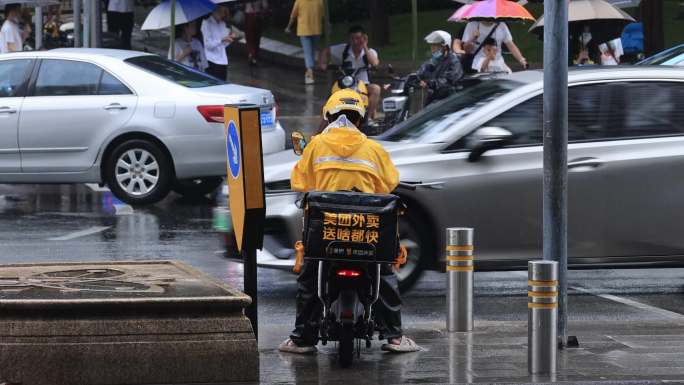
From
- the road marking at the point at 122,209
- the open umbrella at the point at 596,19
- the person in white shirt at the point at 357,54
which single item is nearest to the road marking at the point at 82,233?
the road marking at the point at 122,209

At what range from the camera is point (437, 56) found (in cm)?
1767

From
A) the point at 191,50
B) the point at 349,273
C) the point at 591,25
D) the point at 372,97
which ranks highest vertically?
the point at 591,25

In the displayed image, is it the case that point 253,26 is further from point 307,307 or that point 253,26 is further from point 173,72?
point 307,307

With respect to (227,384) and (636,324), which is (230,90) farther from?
(227,384)

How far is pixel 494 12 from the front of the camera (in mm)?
18344

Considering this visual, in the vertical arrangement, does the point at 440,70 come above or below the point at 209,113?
above

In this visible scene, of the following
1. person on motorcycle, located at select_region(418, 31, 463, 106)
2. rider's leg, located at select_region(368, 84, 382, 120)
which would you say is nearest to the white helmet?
person on motorcycle, located at select_region(418, 31, 463, 106)

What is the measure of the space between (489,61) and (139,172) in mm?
5536

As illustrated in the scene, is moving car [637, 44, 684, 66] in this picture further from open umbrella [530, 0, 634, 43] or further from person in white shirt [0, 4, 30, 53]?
person in white shirt [0, 4, 30, 53]

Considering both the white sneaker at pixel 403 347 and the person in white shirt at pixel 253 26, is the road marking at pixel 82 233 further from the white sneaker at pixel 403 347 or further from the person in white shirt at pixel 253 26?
the person in white shirt at pixel 253 26

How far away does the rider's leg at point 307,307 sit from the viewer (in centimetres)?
796

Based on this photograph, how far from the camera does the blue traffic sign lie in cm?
743

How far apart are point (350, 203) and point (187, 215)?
7.48 meters

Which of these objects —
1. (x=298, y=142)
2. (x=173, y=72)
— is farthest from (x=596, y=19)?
(x=298, y=142)
